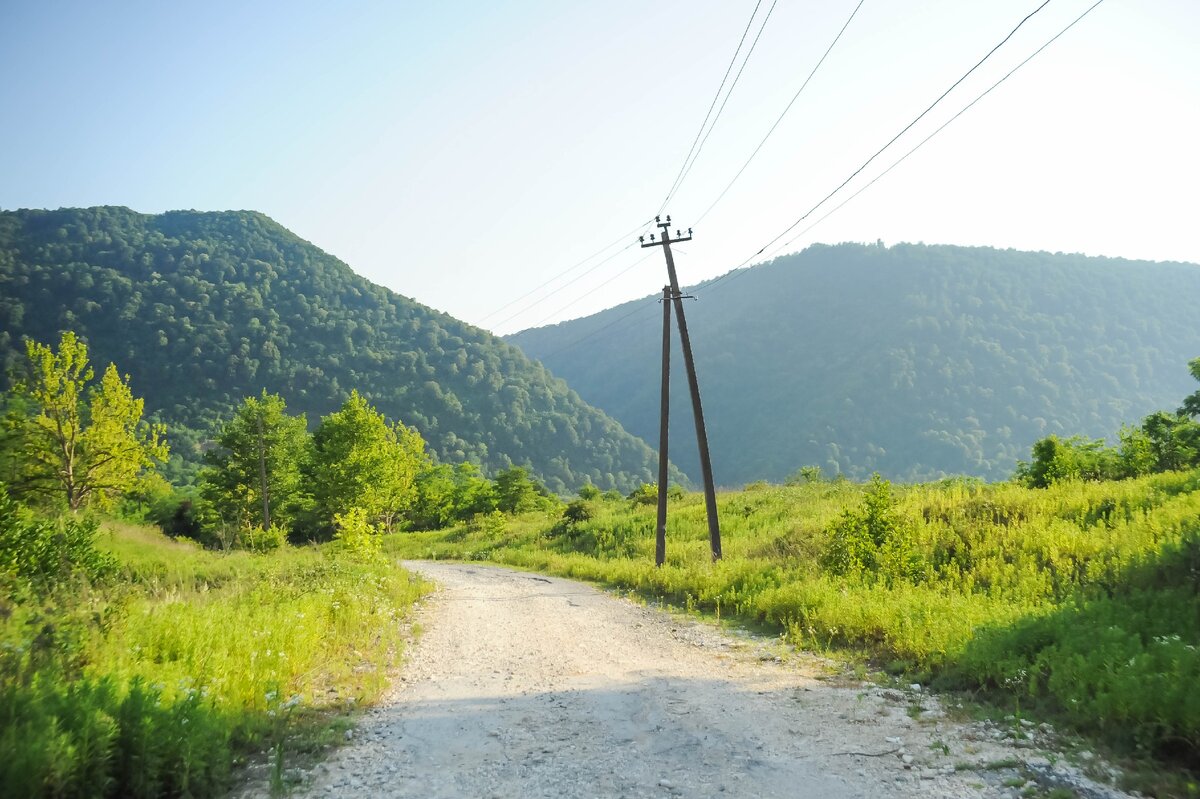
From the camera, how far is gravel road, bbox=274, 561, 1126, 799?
4680 millimetres

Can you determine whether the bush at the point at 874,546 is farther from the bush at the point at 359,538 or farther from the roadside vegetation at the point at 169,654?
the bush at the point at 359,538

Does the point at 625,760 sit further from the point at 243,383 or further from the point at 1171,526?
the point at 243,383

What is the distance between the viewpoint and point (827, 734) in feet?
18.8

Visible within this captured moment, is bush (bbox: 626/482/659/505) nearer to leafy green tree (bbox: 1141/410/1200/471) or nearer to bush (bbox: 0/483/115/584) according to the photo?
leafy green tree (bbox: 1141/410/1200/471)

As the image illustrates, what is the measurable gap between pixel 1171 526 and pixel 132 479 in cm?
3816

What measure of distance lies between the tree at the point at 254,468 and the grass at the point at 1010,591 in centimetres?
3113

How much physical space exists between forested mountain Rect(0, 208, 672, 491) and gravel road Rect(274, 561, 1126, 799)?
111913 millimetres

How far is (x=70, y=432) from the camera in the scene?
2991 cm

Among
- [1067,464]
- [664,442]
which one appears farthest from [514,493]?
[1067,464]

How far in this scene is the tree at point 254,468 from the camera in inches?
1699

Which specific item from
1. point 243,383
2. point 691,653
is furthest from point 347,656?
point 243,383

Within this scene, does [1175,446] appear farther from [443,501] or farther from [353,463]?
[443,501]

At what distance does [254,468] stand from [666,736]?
44920 millimetres

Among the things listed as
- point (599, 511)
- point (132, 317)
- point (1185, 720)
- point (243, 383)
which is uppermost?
point (132, 317)
